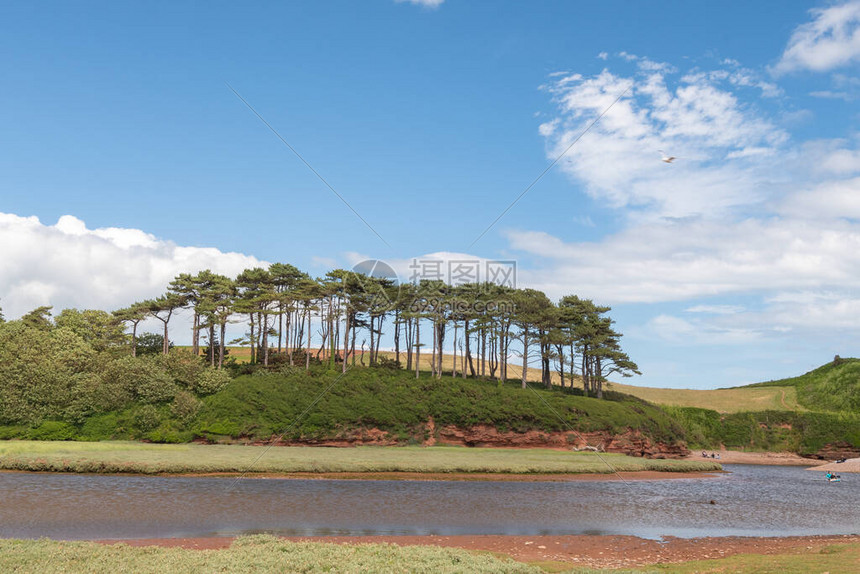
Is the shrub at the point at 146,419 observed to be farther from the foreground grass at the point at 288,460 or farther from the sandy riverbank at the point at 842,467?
the sandy riverbank at the point at 842,467

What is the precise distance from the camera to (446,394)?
6600cm

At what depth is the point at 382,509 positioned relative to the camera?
28.3m

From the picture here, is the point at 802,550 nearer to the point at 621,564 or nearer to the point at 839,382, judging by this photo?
the point at 621,564

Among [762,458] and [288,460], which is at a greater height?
[288,460]

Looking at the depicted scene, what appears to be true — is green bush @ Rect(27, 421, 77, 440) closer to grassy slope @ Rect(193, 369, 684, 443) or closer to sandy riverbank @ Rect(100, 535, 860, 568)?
grassy slope @ Rect(193, 369, 684, 443)

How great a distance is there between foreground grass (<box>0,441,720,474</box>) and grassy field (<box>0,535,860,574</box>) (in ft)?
69.8

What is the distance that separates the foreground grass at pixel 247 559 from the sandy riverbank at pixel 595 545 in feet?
8.07

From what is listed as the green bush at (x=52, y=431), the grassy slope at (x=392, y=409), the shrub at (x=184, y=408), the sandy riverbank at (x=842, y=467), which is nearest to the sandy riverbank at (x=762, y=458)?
the sandy riverbank at (x=842, y=467)

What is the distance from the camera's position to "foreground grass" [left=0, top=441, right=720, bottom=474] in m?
38.1

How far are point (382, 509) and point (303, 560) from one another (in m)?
12.1

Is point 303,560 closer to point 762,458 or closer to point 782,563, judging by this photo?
point 782,563

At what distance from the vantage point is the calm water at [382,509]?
2386 centimetres

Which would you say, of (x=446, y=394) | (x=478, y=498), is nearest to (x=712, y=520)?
(x=478, y=498)

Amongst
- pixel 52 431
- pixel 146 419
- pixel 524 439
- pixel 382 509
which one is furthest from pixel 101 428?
pixel 524 439
